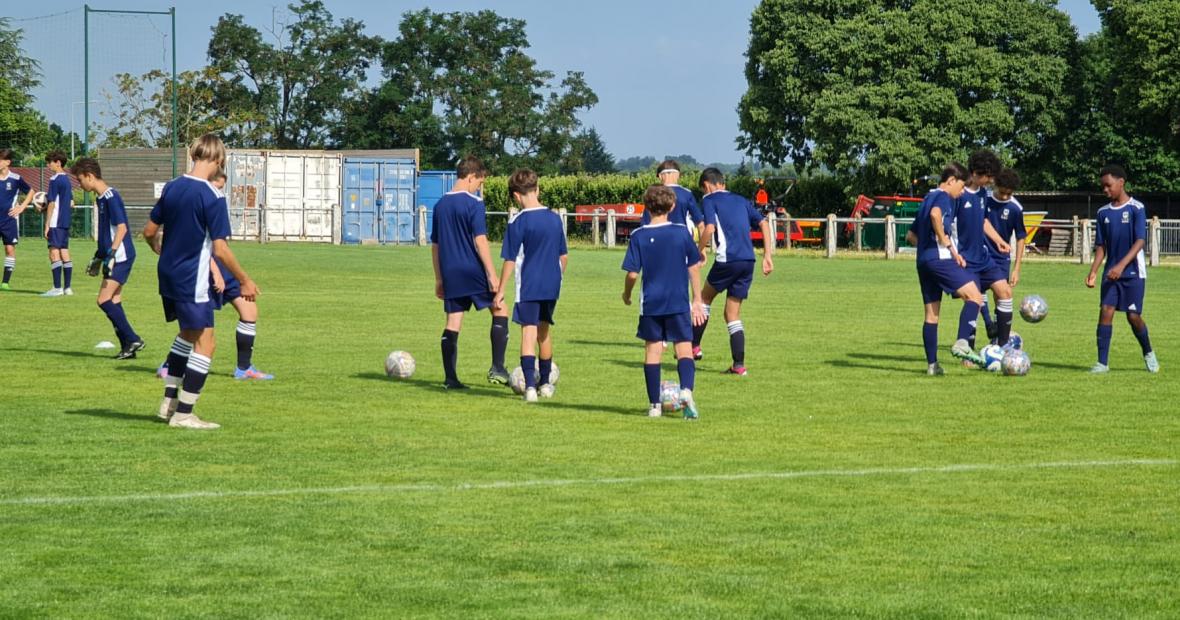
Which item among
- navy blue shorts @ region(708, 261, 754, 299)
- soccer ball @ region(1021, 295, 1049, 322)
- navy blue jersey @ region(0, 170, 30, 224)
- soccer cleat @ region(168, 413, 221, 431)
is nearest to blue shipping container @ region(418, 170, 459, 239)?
navy blue jersey @ region(0, 170, 30, 224)

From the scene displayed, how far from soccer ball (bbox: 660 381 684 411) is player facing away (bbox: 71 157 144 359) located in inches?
252

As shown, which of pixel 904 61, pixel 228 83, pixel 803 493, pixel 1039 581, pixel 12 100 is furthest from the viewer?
pixel 228 83

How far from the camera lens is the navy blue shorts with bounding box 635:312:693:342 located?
1182 centimetres

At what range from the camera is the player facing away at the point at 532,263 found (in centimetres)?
1280

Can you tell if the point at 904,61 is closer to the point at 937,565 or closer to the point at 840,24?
the point at 840,24

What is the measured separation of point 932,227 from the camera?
15.2 metres

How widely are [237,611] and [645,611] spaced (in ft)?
5.18

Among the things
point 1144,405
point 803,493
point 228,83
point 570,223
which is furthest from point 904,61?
point 803,493

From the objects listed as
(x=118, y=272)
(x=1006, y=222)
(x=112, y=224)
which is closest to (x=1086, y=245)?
(x=1006, y=222)

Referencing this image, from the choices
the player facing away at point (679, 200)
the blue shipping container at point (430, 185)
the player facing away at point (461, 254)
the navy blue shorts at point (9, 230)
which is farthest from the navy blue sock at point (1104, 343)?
the blue shipping container at point (430, 185)

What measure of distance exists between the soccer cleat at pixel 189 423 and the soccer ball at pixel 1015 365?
7.72m

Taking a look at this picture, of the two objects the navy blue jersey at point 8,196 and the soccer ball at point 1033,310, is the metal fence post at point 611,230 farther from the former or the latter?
the soccer ball at point 1033,310

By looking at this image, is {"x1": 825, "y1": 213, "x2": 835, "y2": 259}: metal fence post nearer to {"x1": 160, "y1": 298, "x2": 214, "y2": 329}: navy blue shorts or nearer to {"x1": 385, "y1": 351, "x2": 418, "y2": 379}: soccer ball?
{"x1": 385, "y1": 351, "x2": 418, "y2": 379}: soccer ball

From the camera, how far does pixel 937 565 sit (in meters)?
7.02
